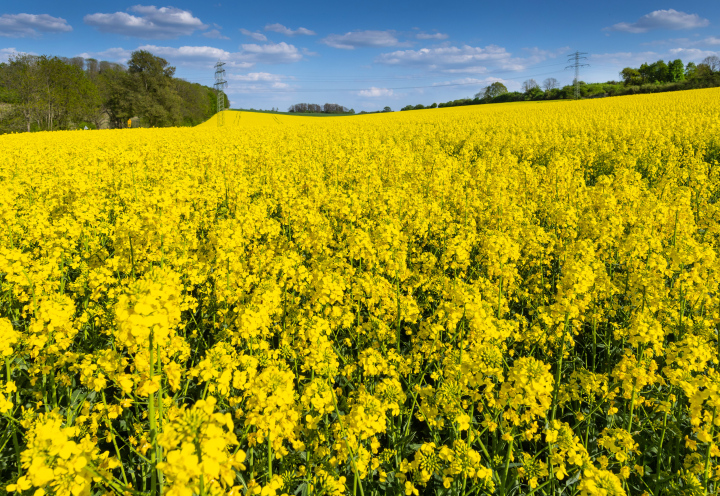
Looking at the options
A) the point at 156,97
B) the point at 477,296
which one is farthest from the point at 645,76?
the point at 477,296

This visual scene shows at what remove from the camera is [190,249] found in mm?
5672

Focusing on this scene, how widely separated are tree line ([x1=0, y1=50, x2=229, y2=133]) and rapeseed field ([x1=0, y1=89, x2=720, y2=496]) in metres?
51.5

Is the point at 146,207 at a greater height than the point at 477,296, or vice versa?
the point at 146,207

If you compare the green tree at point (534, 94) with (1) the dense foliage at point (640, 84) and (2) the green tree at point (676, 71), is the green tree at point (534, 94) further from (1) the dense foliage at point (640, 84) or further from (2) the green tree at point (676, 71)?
(2) the green tree at point (676, 71)

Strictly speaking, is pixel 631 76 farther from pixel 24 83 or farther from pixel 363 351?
pixel 24 83

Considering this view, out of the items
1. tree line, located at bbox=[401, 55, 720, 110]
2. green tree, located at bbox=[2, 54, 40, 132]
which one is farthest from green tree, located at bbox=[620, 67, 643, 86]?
green tree, located at bbox=[2, 54, 40, 132]

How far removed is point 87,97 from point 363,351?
68.9m

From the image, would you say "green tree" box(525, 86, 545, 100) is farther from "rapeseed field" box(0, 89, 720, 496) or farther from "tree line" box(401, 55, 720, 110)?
"rapeseed field" box(0, 89, 720, 496)

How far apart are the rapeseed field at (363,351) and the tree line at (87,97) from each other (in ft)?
169

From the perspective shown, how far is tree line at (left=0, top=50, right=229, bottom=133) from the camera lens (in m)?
47.7

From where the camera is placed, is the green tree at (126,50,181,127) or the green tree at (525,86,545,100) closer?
the green tree at (126,50,181,127)

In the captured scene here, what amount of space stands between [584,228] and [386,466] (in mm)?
4855

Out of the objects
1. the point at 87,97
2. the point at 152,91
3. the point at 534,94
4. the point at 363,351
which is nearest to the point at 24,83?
the point at 87,97

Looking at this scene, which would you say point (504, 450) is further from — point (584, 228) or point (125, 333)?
point (584, 228)
